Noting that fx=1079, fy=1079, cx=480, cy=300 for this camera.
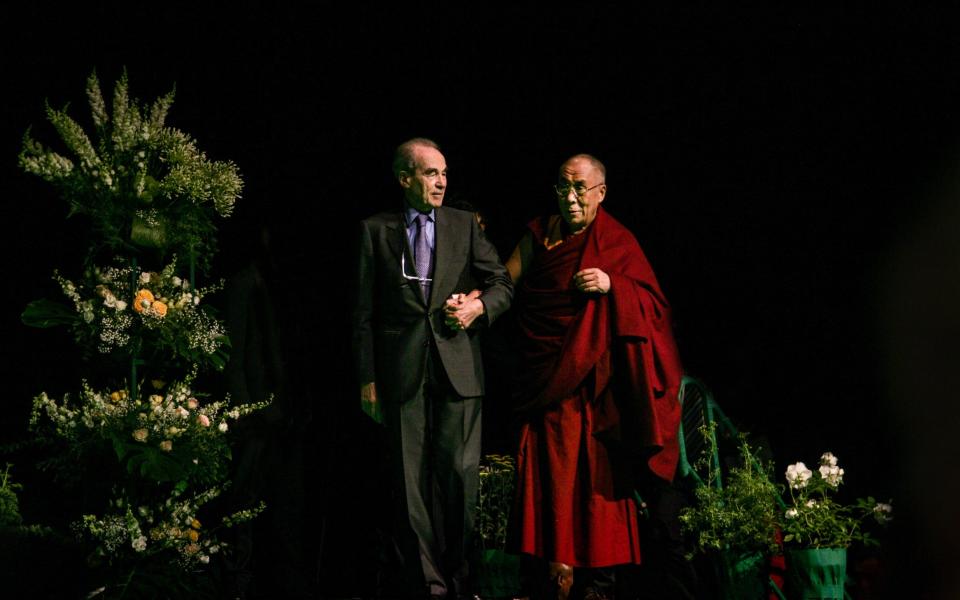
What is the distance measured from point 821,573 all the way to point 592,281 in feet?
4.17

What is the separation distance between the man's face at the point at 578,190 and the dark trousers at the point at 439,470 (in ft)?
2.60

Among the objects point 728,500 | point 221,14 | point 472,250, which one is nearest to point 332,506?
point 472,250

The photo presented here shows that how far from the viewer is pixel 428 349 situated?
12.5 ft

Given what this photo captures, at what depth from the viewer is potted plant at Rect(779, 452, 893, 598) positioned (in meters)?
3.66

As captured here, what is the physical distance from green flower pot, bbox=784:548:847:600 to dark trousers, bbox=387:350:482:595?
44.9 inches

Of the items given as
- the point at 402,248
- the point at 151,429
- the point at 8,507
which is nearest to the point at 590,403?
the point at 402,248

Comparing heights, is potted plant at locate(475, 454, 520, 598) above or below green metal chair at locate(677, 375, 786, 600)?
below

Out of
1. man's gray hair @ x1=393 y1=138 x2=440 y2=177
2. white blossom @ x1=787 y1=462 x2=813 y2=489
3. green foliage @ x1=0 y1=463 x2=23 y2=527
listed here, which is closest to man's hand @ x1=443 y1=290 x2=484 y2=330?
man's gray hair @ x1=393 y1=138 x2=440 y2=177

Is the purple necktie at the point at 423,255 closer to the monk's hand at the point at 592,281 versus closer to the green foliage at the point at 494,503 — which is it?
the monk's hand at the point at 592,281

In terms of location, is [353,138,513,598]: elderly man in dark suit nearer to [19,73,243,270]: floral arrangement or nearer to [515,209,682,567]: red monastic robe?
[515,209,682,567]: red monastic robe

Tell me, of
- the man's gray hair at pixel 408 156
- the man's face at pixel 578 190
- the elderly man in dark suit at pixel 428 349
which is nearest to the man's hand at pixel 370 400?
the elderly man in dark suit at pixel 428 349

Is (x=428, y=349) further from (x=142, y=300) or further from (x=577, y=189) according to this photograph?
(x=142, y=300)

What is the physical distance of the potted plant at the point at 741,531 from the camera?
3.80m

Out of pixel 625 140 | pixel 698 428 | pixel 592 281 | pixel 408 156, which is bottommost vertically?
pixel 698 428
